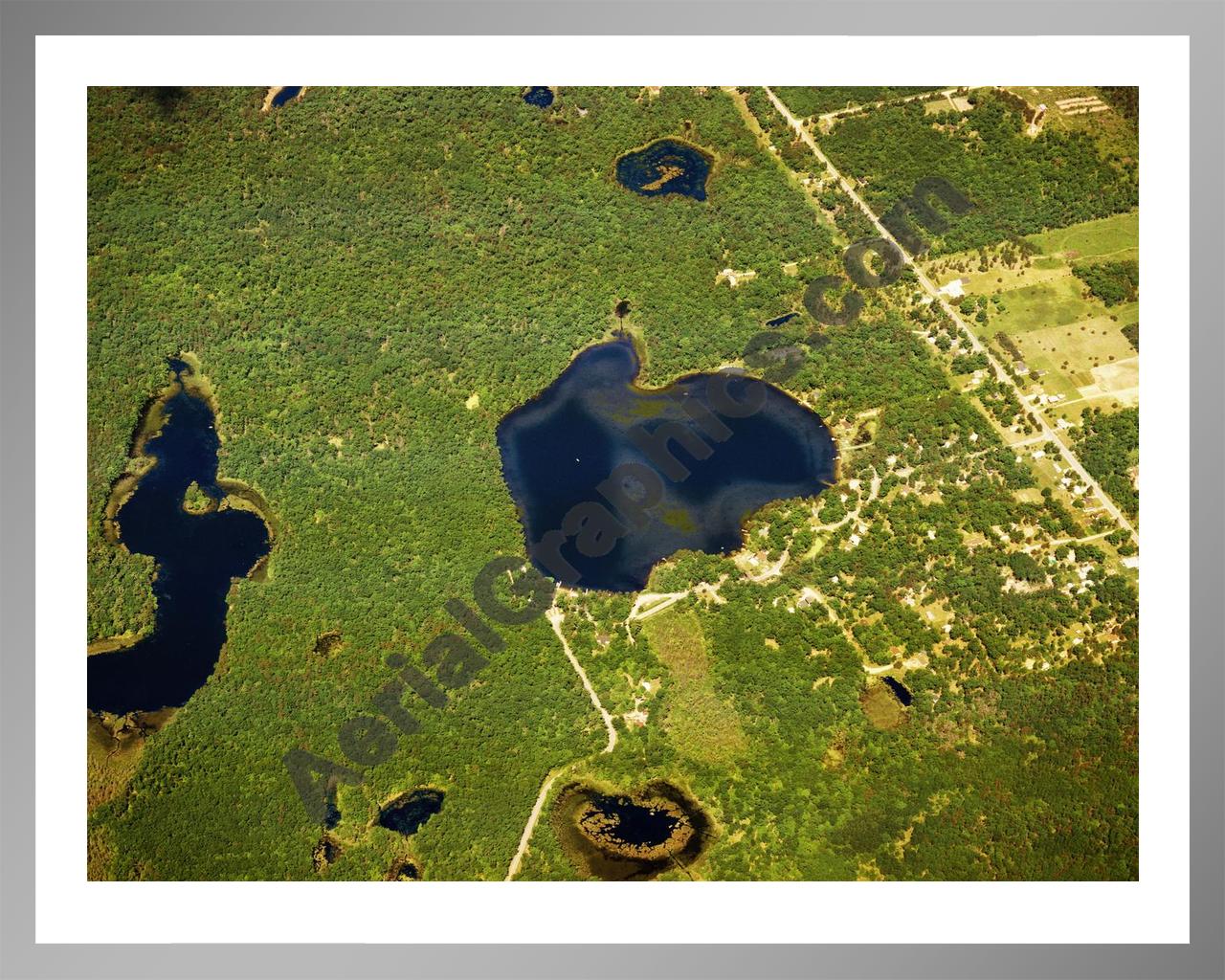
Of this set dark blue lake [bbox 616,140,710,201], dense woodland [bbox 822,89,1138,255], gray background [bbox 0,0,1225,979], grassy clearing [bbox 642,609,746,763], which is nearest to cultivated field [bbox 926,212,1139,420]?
dense woodland [bbox 822,89,1138,255]

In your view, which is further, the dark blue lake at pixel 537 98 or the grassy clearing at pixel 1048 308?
the dark blue lake at pixel 537 98

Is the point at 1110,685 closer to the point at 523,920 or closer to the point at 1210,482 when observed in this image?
the point at 1210,482

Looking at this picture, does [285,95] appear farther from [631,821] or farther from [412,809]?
[631,821]

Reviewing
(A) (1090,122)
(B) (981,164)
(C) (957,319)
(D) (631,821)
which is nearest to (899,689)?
(D) (631,821)

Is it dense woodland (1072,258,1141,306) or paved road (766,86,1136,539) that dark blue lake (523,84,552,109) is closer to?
paved road (766,86,1136,539)
